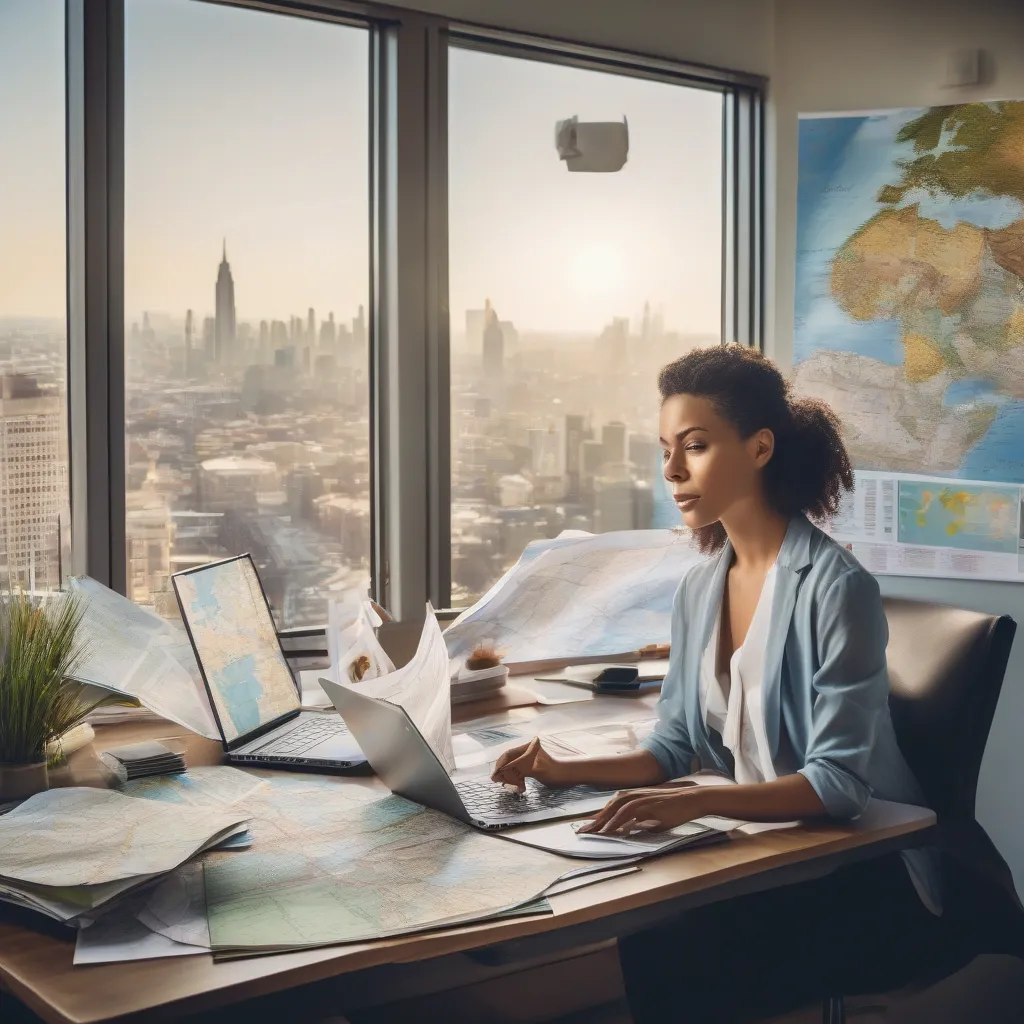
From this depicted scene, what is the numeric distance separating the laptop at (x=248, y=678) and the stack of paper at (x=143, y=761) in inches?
3.8

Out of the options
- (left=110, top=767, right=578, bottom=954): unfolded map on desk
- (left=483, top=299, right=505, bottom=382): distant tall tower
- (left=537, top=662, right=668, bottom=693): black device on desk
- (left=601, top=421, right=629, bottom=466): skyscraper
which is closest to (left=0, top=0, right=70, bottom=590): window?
(left=110, top=767, right=578, bottom=954): unfolded map on desk

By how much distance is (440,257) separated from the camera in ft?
8.25

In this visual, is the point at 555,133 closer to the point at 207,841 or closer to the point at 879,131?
the point at 879,131

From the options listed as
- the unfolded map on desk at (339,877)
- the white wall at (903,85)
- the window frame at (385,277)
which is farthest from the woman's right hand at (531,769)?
the white wall at (903,85)

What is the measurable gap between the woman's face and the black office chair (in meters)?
0.37

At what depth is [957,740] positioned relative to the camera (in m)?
1.66

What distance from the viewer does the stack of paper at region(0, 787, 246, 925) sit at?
1.11 meters

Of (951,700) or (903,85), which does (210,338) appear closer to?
(951,700)

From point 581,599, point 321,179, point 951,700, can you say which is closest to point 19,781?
point 581,599

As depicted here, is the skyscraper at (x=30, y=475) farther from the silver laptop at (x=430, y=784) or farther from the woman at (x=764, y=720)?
the woman at (x=764, y=720)

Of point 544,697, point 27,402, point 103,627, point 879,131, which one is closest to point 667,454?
point 544,697

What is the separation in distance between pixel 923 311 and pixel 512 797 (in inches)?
72.2

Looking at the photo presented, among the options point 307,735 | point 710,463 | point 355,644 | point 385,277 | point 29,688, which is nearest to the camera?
point 29,688

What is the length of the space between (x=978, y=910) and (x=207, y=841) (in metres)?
1.09
